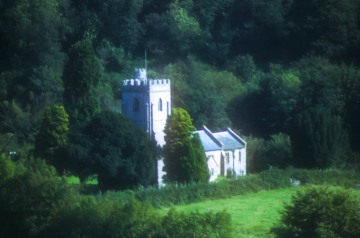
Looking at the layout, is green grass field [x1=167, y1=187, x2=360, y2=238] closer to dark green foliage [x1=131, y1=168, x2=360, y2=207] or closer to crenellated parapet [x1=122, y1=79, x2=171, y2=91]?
dark green foliage [x1=131, y1=168, x2=360, y2=207]

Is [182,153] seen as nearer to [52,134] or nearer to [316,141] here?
[52,134]

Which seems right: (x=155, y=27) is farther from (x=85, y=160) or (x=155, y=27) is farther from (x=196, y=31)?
(x=85, y=160)

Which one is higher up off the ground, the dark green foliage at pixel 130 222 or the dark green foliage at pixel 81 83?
the dark green foliage at pixel 81 83

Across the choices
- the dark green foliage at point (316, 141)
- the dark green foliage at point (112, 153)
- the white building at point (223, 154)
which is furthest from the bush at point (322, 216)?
the dark green foliage at point (316, 141)

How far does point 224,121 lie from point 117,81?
11615 mm

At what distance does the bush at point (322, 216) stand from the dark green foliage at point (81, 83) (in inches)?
944

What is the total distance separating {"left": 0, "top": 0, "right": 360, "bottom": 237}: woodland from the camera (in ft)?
82.5

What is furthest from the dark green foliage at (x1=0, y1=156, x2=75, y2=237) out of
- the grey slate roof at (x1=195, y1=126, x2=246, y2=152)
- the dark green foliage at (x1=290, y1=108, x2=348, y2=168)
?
the dark green foliage at (x1=290, y1=108, x2=348, y2=168)

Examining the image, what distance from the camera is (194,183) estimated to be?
3412 cm

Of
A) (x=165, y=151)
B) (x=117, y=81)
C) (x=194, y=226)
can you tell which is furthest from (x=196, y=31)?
(x=194, y=226)

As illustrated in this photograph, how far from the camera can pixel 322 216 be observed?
19.2 m

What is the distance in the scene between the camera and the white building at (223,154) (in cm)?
3966

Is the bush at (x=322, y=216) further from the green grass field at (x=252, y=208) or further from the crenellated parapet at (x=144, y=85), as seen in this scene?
the crenellated parapet at (x=144, y=85)

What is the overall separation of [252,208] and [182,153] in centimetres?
587
